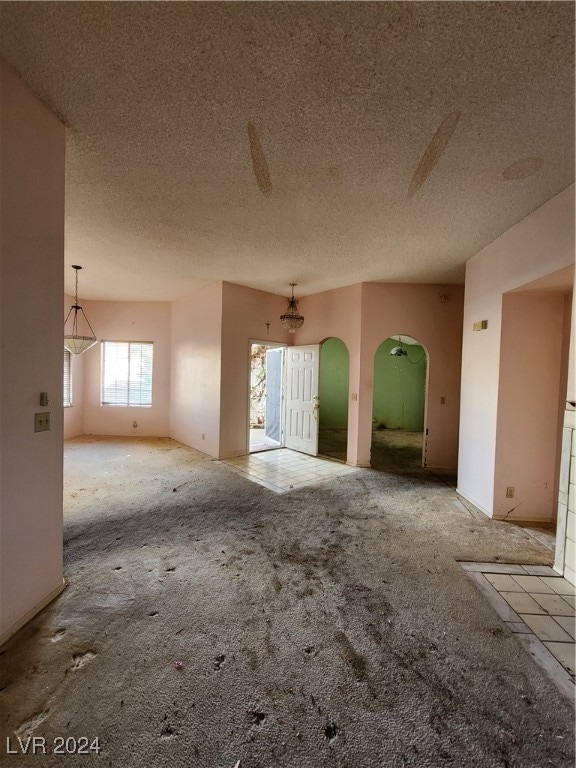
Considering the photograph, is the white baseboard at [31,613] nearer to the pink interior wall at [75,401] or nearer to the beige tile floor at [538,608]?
the beige tile floor at [538,608]

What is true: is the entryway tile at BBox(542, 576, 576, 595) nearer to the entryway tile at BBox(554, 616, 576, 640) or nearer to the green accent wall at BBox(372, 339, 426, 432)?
the entryway tile at BBox(554, 616, 576, 640)

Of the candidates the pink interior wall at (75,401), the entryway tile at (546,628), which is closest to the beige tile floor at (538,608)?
the entryway tile at (546,628)

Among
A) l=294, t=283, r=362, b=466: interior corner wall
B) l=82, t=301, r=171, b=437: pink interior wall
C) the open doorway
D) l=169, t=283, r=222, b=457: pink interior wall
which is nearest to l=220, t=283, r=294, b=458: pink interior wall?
l=169, t=283, r=222, b=457: pink interior wall

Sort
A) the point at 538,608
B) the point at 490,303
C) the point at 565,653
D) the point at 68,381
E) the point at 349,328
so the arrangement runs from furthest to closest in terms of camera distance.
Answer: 1. the point at 68,381
2. the point at 349,328
3. the point at 490,303
4. the point at 538,608
5. the point at 565,653

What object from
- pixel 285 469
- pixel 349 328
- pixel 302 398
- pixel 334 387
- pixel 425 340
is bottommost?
pixel 285 469

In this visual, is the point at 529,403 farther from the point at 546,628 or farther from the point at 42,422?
the point at 42,422

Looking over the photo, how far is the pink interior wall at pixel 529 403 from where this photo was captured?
115 inches

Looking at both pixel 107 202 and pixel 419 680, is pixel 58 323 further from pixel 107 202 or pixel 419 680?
pixel 419 680

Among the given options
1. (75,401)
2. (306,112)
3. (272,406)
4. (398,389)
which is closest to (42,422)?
(306,112)

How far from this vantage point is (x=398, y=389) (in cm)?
856

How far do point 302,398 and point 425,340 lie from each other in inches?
90.5

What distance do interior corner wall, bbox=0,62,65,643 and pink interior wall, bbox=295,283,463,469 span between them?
3.89m

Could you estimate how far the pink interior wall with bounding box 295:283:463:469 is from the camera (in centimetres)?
468

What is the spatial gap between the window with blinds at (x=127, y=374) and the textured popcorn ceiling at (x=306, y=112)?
153 inches
